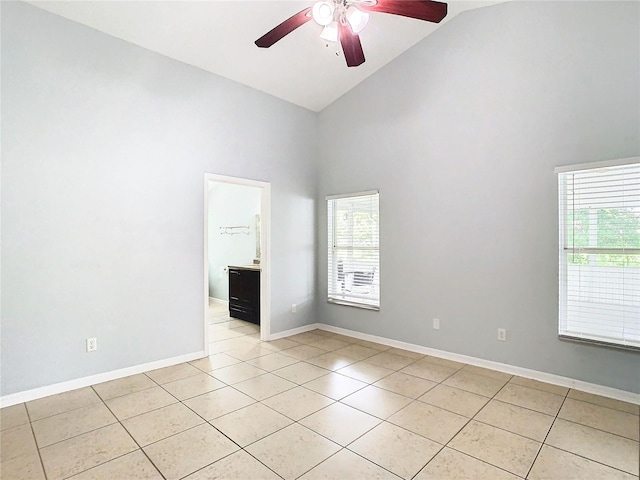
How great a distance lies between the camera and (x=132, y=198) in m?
3.52

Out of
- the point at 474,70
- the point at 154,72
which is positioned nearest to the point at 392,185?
the point at 474,70

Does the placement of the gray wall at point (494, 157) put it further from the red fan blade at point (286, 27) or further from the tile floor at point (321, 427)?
the red fan blade at point (286, 27)

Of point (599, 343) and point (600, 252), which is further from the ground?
point (600, 252)

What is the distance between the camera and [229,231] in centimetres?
749

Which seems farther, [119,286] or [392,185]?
[392,185]

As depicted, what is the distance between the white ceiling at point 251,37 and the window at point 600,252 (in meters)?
2.15

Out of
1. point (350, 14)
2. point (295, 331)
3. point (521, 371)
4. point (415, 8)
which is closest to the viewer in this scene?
point (415, 8)

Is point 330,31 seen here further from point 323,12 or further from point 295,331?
point 295,331

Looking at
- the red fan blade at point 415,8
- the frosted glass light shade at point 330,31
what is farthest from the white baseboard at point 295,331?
the red fan blade at point 415,8

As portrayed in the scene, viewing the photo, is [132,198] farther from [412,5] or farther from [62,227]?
[412,5]

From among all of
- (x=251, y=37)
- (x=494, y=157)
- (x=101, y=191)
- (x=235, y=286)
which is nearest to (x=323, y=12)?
(x=251, y=37)

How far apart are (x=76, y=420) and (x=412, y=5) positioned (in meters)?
3.83

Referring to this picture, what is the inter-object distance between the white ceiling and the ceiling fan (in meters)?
0.87

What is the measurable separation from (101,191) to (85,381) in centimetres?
177
